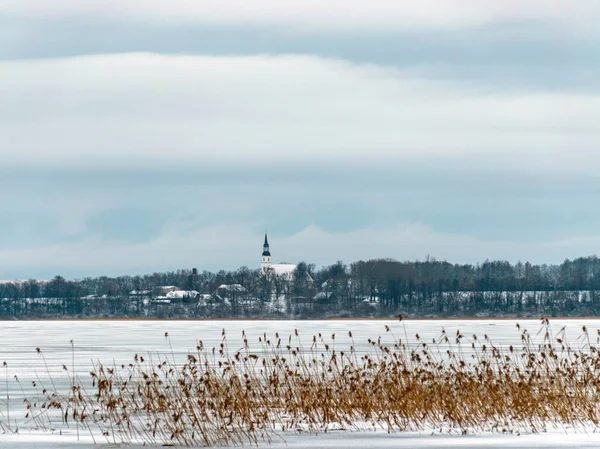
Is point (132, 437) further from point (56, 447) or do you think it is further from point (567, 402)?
point (567, 402)

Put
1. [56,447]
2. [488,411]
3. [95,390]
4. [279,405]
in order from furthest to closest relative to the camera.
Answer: [95,390]
[279,405]
[488,411]
[56,447]

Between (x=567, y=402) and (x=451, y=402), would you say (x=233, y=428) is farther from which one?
(x=567, y=402)

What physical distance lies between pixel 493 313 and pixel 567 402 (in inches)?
7131

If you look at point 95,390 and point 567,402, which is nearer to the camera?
point 567,402

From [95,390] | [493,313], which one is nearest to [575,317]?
[493,313]

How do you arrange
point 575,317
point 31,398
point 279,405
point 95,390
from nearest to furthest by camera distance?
point 279,405 < point 31,398 < point 95,390 < point 575,317

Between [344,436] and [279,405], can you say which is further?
[279,405]

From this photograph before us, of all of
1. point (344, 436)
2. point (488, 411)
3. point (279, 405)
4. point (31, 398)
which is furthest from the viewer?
point (31, 398)

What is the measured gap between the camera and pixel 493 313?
197 meters

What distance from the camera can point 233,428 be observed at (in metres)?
17.1

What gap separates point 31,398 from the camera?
79.4 ft

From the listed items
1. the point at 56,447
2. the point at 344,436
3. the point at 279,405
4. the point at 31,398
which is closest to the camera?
the point at 56,447

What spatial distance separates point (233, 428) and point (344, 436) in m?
1.83

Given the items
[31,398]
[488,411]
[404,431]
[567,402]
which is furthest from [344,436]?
[31,398]
